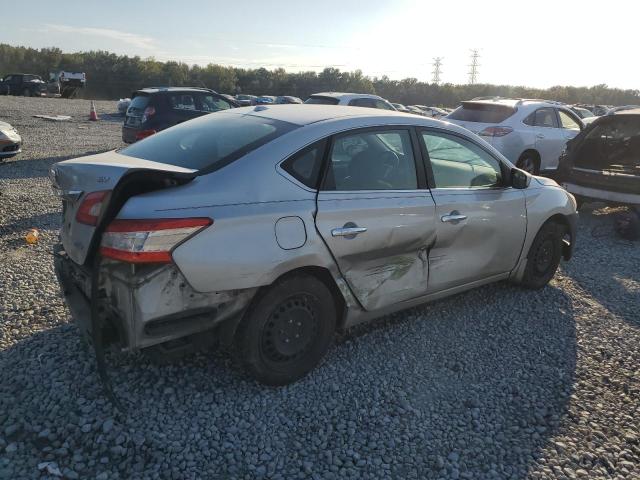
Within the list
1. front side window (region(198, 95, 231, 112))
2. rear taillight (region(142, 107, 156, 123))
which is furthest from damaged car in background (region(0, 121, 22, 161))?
front side window (region(198, 95, 231, 112))

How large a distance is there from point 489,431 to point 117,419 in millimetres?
2078

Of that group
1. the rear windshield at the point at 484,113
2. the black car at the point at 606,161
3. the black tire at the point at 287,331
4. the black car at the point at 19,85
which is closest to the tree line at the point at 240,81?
the black car at the point at 19,85

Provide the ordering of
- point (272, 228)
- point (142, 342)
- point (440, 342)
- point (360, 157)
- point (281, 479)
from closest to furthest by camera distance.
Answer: point (281, 479) < point (142, 342) < point (272, 228) < point (360, 157) < point (440, 342)

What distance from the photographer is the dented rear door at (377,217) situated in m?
3.22

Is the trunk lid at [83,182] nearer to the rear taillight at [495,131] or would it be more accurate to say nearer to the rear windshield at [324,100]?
the rear taillight at [495,131]

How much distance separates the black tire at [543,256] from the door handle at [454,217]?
1.20m

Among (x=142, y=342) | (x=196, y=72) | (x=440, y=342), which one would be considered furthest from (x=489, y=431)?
(x=196, y=72)

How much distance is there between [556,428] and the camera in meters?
2.98

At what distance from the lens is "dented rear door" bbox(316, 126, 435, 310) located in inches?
127

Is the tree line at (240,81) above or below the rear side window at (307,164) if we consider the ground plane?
above

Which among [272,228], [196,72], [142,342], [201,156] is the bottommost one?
[142,342]

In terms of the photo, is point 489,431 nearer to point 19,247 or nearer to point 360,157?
point 360,157

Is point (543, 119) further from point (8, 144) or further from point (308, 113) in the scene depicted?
point (8, 144)

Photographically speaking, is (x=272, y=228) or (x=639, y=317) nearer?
(x=272, y=228)
